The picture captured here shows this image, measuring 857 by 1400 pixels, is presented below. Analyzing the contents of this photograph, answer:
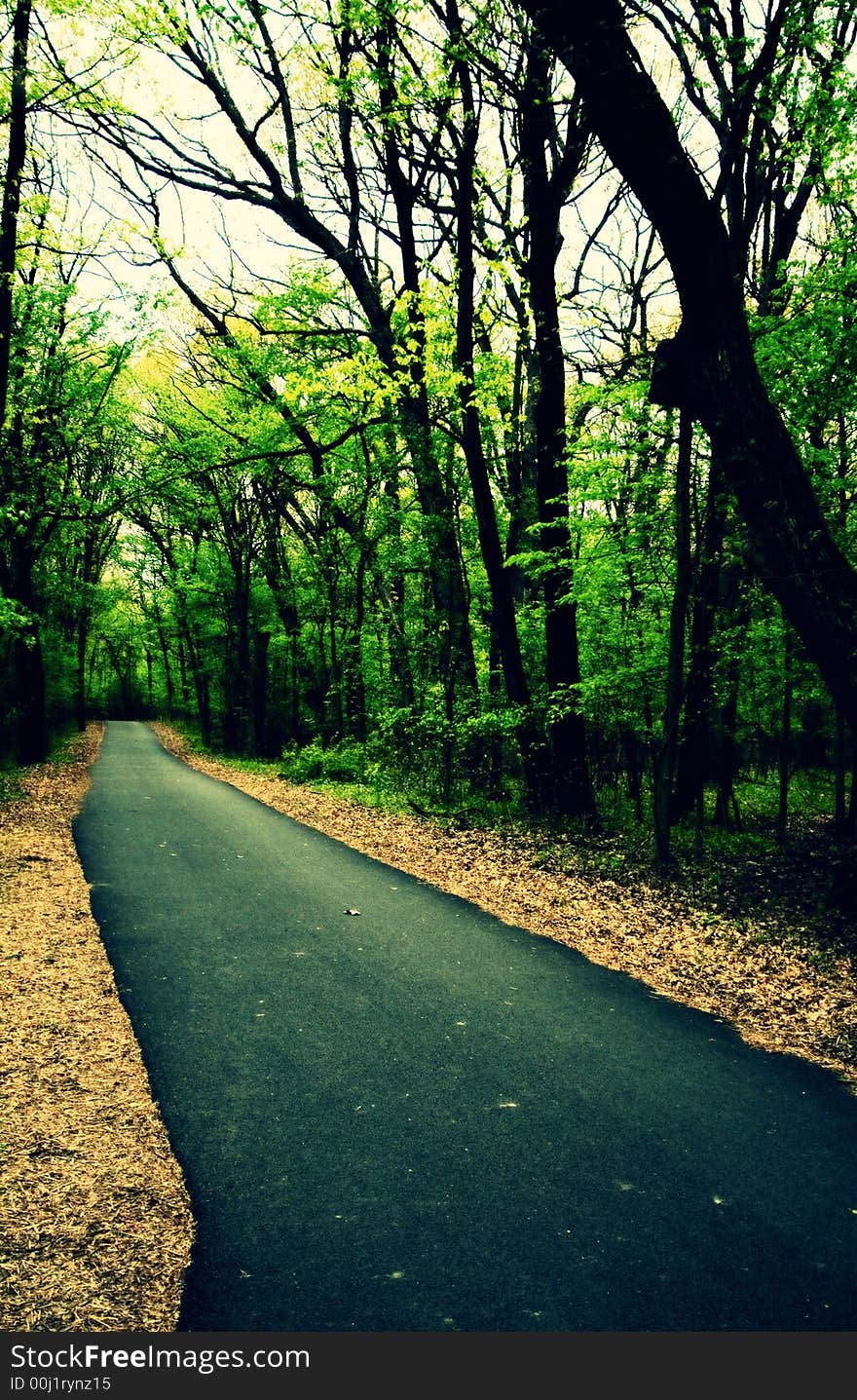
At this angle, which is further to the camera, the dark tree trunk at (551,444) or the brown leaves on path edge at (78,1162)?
the dark tree trunk at (551,444)

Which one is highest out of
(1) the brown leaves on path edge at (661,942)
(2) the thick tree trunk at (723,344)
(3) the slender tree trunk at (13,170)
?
(3) the slender tree trunk at (13,170)

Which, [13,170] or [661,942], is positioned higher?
[13,170]

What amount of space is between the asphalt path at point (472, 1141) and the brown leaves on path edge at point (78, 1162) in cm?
13

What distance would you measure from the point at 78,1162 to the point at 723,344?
6993 mm

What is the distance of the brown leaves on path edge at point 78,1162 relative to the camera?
2.61 m

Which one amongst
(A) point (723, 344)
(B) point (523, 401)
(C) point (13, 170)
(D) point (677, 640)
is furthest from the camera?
(B) point (523, 401)

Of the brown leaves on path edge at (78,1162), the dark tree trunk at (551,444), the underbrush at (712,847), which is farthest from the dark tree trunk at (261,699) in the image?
the brown leaves on path edge at (78,1162)

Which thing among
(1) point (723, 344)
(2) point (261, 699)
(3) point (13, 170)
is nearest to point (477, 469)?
(1) point (723, 344)

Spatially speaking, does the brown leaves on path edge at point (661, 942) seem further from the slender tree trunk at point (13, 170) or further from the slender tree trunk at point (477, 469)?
the slender tree trunk at point (13, 170)

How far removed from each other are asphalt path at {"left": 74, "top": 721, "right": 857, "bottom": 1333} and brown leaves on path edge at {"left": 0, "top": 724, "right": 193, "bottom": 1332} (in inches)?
5.2

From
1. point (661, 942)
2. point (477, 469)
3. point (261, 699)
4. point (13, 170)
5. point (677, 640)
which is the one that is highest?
point (13, 170)

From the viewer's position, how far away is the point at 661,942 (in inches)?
260

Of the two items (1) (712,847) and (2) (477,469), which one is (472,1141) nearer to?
(1) (712,847)

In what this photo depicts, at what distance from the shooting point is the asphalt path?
2641 millimetres
